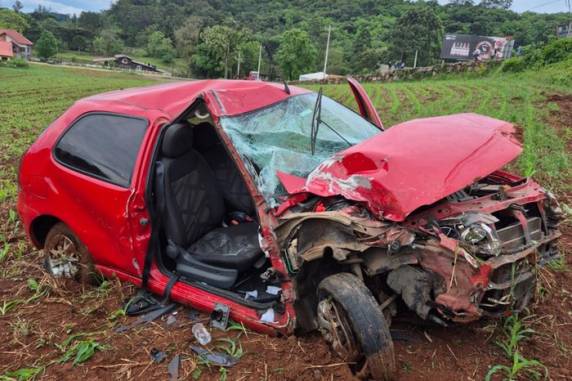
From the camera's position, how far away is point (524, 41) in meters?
70.4

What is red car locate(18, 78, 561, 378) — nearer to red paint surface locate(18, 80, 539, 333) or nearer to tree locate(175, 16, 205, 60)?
red paint surface locate(18, 80, 539, 333)

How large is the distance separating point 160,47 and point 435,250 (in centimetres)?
9850

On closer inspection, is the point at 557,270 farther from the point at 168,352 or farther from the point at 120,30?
the point at 120,30

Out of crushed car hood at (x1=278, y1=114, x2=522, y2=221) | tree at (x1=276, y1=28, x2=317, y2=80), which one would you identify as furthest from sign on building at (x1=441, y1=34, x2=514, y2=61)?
crushed car hood at (x1=278, y1=114, x2=522, y2=221)

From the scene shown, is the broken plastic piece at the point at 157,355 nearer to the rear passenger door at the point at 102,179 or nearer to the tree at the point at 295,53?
the rear passenger door at the point at 102,179

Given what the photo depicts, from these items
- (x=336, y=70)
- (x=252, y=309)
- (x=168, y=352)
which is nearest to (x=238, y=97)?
(x=252, y=309)

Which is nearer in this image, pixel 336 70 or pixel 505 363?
pixel 505 363

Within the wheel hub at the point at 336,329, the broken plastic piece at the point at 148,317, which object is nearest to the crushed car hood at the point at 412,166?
the wheel hub at the point at 336,329

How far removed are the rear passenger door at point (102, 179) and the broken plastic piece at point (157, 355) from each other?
27.9 inches

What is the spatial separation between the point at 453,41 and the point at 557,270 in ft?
212

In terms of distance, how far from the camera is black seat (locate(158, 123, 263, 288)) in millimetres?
3283

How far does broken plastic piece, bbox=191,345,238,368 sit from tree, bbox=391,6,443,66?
73567 mm

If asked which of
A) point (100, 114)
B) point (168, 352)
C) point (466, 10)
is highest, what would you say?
point (466, 10)

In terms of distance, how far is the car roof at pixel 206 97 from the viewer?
3.19 m
